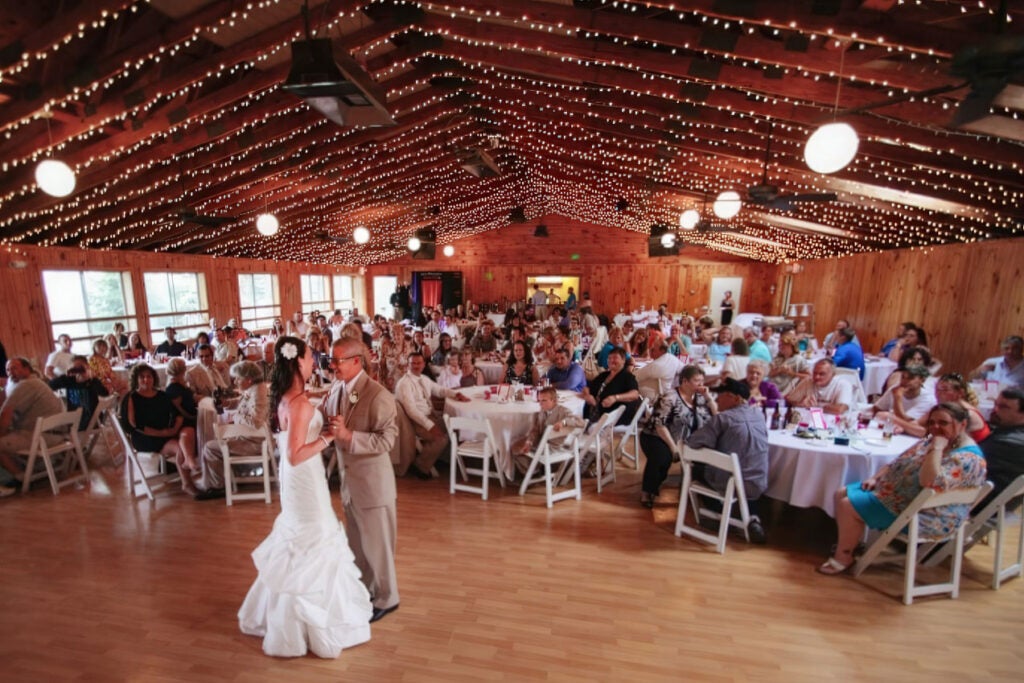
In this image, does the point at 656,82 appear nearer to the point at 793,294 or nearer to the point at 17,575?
the point at 17,575

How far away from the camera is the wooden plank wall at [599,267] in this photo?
16.3 metres

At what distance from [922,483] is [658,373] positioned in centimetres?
288

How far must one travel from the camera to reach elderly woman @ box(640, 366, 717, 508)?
172 inches

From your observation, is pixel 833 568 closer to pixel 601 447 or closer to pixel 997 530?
pixel 997 530

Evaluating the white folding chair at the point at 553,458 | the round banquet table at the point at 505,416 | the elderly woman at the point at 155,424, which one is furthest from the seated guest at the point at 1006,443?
the elderly woman at the point at 155,424

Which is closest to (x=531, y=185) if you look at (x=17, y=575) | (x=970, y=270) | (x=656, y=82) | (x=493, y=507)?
(x=656, y=82)

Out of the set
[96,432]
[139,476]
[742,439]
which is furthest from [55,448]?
[742,439]

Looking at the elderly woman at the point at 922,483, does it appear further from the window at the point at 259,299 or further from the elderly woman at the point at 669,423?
the window at the point at 259,299

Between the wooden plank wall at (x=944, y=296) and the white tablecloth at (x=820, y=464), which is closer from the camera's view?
the white tablecloth at (x=820, y=464)

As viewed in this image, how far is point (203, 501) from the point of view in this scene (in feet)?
14.7

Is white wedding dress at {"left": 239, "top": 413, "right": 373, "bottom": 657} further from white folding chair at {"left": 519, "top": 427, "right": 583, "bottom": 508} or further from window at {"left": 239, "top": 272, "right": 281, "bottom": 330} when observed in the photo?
window at {"left": 239, "top": 272, "right": 281, "bottom": 330}

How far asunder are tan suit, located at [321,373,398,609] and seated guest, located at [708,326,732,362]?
646 centimetres

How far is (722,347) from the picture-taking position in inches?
306

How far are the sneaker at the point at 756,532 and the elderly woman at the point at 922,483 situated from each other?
435 mm
